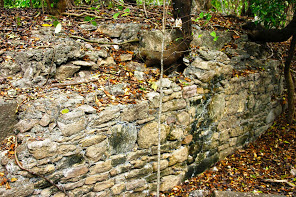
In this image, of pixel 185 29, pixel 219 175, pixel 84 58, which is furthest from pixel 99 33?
pixel 219 175

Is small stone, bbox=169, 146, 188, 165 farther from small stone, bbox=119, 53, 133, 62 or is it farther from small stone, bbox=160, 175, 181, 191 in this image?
small stone, bbox=119, 53, 133, 62

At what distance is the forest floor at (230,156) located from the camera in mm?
3209

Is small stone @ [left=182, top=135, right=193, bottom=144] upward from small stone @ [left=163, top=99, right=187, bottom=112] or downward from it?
downward

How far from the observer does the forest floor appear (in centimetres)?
321

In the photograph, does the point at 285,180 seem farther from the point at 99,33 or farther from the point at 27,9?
the point at 27,9

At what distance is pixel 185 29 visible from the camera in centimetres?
361

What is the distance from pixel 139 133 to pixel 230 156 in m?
2.15

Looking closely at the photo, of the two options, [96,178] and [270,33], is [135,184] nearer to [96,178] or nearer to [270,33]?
[96,178]

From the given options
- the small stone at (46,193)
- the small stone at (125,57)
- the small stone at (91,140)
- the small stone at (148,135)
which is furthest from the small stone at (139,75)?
the small stone at (46,193)

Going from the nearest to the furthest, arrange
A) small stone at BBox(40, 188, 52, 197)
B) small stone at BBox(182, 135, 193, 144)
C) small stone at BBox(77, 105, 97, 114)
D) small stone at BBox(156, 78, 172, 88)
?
small stone at BBox(40, 188, 52, 197) → small stone at BBox(77, 105, 97, 114) → small stone at BBox(156, 78, 172, 88) → small stone at BBox(182, 135, 193, 144)

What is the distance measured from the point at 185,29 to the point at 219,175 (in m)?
2.51

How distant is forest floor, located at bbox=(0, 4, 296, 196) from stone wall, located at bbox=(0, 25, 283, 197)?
20 centimetres

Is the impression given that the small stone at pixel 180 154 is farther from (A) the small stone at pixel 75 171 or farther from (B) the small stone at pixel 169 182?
(A) the small stone at pixel 75 171

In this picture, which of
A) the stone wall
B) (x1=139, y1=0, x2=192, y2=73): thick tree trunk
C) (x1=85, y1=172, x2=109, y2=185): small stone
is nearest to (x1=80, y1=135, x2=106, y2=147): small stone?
the stone wall
